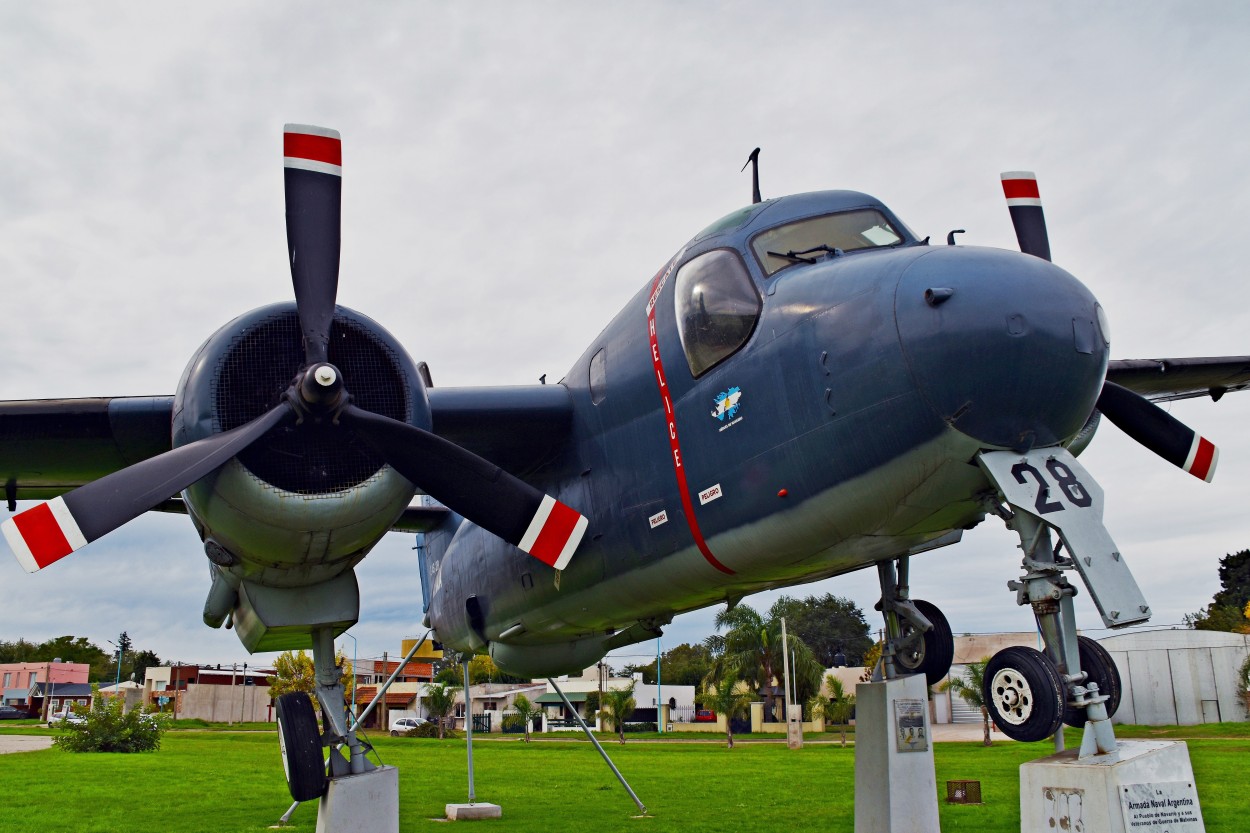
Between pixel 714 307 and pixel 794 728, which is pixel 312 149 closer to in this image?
pixel 714 307

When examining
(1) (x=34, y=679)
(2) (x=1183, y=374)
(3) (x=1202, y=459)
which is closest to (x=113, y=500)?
(3) (x=1202, y=459)

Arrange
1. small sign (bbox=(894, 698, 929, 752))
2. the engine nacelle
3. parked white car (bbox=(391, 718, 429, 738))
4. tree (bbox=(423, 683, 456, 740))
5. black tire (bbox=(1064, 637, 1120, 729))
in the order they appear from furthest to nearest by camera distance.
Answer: parked white car (bbox=(391, 718, 429, 738)) → tree (bbox=(423, 683, 456, 740)) → small sign (bbox=(894, 698, 929, 752)) → the engine nacelle → black tire (bbox=(1064, 637, 1120, 729))

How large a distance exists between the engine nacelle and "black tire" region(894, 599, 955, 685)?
4490mm

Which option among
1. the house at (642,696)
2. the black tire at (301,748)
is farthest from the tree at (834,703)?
the black tire at (301,748)

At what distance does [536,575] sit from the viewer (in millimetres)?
10438

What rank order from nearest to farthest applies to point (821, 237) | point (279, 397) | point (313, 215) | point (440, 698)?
1. point (821, 237)
2. point (279, 397)
3. point (313, 215)
4. point (440, 698)

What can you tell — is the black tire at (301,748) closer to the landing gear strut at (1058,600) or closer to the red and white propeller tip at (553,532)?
the red and white propeller tip at (553,532)

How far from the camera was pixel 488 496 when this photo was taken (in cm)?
820

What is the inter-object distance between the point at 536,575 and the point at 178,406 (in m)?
4.10

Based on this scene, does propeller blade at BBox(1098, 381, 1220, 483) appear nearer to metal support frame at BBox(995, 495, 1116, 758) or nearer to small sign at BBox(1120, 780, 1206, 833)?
metal support frame at BBox(995, 495, 1116, 758)

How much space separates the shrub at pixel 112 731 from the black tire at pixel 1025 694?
3378 centimetres

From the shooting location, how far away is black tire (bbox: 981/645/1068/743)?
16.3 feet

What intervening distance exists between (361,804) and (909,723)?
478 centimetres

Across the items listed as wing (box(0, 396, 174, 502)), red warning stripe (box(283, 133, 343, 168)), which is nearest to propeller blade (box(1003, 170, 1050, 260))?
red warning stripe (box(283, 133, 343, 168))
